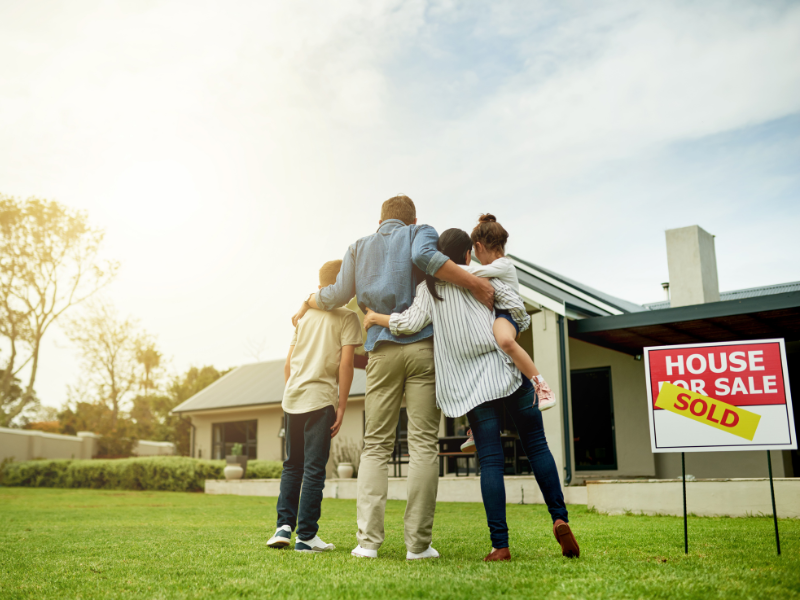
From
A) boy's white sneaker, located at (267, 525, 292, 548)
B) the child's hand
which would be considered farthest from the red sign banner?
boy's white sneaker, located at (267, 525, 292, 548)

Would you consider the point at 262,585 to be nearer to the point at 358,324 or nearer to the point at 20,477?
the point at 358,324

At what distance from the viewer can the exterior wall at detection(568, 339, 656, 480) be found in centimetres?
1142

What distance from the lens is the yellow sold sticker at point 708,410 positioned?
316 centimetres

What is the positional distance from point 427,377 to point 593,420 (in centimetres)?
1002

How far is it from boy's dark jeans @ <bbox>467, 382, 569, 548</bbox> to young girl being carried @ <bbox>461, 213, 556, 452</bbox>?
11 cm

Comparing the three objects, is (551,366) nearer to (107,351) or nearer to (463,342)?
(463,342)

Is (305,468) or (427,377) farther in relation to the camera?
(305,468)

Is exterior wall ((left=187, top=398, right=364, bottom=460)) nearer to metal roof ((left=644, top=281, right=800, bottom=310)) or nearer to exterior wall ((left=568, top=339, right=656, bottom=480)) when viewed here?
exterior wall ((left=568, top=339, right=656, bottom=480))

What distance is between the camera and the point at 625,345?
1115 cm

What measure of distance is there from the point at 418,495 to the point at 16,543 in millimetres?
3207

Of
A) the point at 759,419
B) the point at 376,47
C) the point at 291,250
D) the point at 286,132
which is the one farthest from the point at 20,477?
the point at 759,419

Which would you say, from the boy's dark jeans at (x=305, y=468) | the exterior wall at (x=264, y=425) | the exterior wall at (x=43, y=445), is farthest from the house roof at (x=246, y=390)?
the boy's dark jeans at (x=305, y=468)

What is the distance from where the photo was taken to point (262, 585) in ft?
7.75

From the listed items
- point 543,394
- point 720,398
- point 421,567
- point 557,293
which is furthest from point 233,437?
point 720,398
